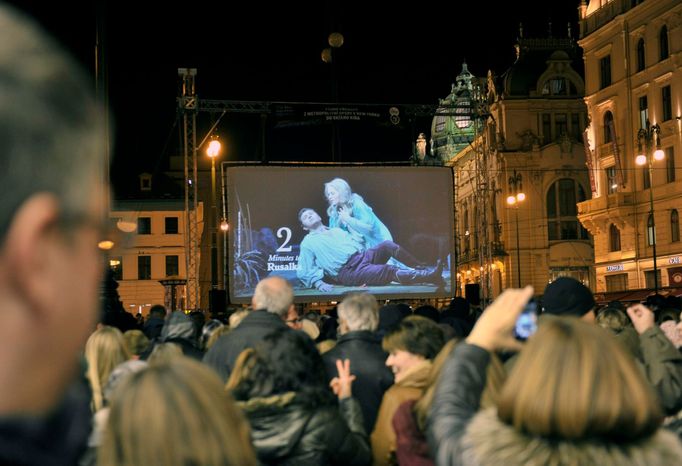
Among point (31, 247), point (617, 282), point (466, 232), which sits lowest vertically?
point (617, 282)

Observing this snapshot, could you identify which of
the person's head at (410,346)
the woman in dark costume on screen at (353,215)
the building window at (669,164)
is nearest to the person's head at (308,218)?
the woman in dark costume on screen at (353,215)

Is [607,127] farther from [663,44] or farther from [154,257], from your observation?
[154,257]

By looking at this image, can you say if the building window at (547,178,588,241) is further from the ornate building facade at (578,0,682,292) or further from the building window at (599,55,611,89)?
the building window at (599,55,611,89)

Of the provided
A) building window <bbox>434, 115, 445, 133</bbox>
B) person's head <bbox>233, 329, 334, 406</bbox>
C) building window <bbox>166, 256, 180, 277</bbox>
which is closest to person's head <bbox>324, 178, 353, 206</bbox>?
person's head <bbox>233, 329, 334, 406</bbox>

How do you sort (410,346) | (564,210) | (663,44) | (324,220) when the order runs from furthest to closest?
1. (564,210)
2. (663,44)
3. (324,220)
4. (410,346)

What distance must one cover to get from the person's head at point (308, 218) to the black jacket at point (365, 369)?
23.6 meters

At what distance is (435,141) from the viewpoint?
11075 centimetres

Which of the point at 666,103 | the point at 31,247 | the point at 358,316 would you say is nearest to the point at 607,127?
the point at 666,103

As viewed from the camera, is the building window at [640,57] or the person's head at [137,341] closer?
the person's head at [137,341]

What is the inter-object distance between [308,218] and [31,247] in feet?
98.6

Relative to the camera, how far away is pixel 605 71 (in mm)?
52812

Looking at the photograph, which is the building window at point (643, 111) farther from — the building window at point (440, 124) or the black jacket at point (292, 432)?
the building window at point (440, 124)

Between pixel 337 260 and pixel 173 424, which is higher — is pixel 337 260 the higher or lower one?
the higher one

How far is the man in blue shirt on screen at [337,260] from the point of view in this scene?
3020 cm
